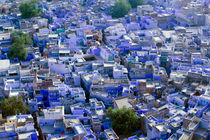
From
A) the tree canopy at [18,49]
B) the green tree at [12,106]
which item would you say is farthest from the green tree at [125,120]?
the tree canopy at [18,49]

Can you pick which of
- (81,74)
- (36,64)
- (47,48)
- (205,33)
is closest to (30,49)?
(47,48)

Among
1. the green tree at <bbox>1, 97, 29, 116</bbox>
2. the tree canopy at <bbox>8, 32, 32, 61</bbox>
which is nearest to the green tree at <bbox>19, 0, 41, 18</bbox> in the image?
the tree canopy at <bbox>8, 32, 32, 61</bbox>

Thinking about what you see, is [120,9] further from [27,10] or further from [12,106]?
[12,106]

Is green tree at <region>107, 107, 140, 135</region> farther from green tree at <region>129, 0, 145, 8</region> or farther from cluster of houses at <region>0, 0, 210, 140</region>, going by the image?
green tree at <region>129, 0, 145, 8</region>

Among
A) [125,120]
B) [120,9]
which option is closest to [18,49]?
[125,120]

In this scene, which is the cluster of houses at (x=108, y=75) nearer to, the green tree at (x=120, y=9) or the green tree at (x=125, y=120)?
the green tree at (x=125, y=120)
